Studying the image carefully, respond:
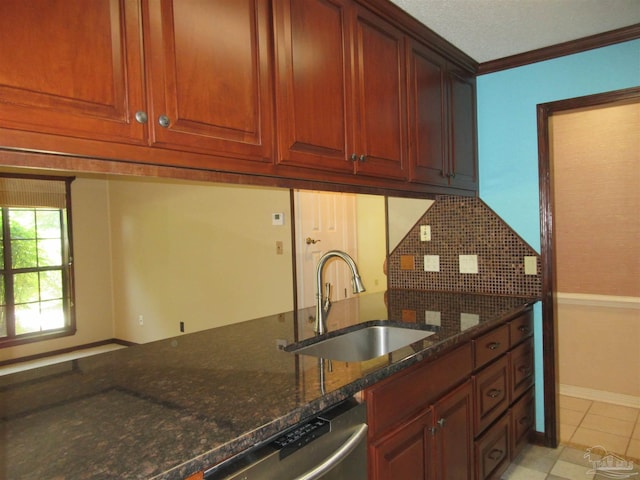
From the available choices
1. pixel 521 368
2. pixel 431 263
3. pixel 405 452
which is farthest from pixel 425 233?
pixel 405 452

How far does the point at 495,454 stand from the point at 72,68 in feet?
7.51

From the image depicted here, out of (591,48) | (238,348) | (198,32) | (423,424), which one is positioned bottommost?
(423,424)

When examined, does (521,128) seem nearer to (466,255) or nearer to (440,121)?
(440,121)

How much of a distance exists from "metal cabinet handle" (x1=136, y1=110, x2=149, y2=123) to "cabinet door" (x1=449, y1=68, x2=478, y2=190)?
1.78 meters

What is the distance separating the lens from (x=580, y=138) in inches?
128

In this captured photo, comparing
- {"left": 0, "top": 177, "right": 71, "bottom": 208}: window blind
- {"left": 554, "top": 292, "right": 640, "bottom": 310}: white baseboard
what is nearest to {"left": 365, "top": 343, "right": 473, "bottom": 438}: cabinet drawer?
{"left": 554, "top": 292, "right": 640, "bottom": 310}: white baseboard

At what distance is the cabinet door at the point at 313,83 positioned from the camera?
1456mm

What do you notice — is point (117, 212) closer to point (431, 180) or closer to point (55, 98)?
point (431, 180)

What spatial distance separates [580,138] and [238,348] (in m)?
3.09

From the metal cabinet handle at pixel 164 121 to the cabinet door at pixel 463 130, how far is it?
172 centimetres

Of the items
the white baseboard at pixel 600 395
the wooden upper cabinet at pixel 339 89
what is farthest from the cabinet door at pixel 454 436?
the white baseboard at pixel 600 395

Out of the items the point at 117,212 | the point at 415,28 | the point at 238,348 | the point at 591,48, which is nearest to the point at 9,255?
the point at 117,212

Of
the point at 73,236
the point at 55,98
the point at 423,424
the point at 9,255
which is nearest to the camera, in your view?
the point at 55,98

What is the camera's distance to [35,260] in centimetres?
548
